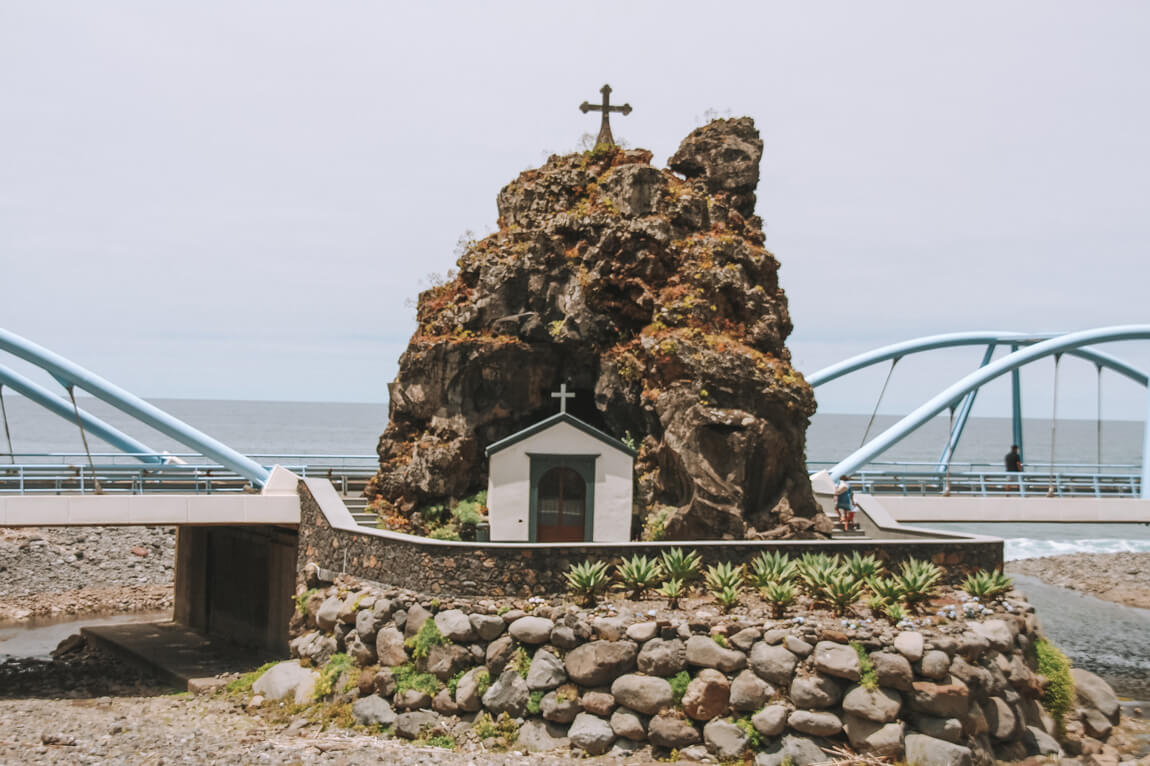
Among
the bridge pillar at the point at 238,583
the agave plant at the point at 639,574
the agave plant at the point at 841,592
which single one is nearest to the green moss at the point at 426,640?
the agave plant at the point at 639,574

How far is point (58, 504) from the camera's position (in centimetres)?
2278

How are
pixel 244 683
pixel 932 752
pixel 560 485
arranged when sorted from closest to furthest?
pixel 932 752, pixel 560 485, pixel 244 683

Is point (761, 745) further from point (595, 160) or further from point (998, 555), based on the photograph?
point (595, 160)

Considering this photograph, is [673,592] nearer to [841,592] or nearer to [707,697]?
[707,697]

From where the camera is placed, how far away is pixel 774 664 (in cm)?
1689

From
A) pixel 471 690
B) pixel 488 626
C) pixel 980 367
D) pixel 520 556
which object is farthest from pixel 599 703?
pixel 980 367

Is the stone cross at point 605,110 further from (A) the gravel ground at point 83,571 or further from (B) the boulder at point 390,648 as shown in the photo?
(A) the gravel ground at point 83,571

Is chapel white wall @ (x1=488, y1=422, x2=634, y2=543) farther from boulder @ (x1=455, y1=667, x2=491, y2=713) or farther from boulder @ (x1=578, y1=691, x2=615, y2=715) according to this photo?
boulder @ (x1=578, y1=691, x2=615, y2=715)

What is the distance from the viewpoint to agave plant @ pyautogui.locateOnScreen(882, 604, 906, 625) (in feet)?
58.0

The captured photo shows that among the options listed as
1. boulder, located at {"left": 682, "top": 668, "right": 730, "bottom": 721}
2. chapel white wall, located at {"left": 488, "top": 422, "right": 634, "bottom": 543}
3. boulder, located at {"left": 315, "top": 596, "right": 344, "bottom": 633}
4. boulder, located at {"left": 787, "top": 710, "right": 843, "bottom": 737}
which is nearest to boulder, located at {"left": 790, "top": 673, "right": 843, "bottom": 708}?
boulder, located at {"left": 787, "top": 710, "right": 843, "bottom": 737}

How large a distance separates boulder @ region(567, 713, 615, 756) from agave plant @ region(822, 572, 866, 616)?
14.9 feet

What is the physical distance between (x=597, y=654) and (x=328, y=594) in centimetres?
681

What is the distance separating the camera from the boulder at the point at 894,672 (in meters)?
16.7

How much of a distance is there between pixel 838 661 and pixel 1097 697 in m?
9.27
